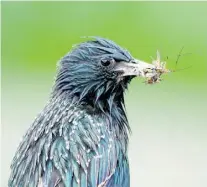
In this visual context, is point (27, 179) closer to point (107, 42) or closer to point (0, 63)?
point (107, 42)

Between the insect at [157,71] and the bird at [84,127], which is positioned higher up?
the insect at [157,71]

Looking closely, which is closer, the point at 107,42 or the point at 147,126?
the point at 107,42

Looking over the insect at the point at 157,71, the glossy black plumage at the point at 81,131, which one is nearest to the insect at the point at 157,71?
the insect at the point at 157,71

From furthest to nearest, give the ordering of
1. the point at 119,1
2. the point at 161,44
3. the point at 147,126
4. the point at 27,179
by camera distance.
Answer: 1. the point at 119,1
2. the point at 161,44
3. the point at 147,126
4. the point at 27,179

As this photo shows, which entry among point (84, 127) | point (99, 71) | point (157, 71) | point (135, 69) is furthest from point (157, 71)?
point (84, 127)

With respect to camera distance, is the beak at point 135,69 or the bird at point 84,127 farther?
the beak at point 135,69

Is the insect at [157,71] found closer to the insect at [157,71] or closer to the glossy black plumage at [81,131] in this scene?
the insect at [157,71]

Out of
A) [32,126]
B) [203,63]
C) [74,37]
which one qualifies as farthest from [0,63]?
[32,126]
